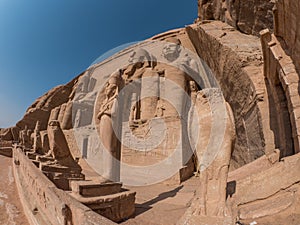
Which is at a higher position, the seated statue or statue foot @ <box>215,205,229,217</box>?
the seated statue

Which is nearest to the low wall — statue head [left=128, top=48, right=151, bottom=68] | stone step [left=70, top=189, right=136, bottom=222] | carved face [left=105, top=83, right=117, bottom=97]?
stone step [left=70, top=189, right=136, bottom=222]

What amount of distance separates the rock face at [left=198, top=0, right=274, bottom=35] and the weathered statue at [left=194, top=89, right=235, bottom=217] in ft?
18.2

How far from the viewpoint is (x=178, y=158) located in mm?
9000

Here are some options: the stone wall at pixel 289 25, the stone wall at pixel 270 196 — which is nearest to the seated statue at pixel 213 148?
the stone wall at pixel 270 196

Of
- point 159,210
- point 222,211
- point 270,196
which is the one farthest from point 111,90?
point 270,196

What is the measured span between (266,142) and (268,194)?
2.89 m

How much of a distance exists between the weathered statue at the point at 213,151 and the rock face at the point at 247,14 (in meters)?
5.53

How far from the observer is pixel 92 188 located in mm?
4047

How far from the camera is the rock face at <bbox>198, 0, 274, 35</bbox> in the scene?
703 centimetres

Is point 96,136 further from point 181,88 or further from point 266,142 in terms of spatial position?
point 266,142

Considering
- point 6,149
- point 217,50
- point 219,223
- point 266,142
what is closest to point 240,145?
point 266,142

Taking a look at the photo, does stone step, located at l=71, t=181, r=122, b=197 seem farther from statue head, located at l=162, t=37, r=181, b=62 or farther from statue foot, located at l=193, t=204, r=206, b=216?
statue head, located at l=162, t=37, r=181, b=62

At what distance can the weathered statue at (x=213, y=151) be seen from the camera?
8.97ft

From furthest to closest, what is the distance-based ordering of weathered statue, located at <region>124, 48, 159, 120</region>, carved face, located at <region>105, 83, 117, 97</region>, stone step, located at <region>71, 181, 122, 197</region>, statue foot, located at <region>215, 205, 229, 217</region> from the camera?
1. weathered statue, located at <region>124, 48, 159, 120</region>
2. carved face, located at <region>105, 83, 117, 97</region>
3. stone step, located at <region>71, 181, 122, 197</region>
4. statue foot, located at <region>215, 205, 229, 217</region>
